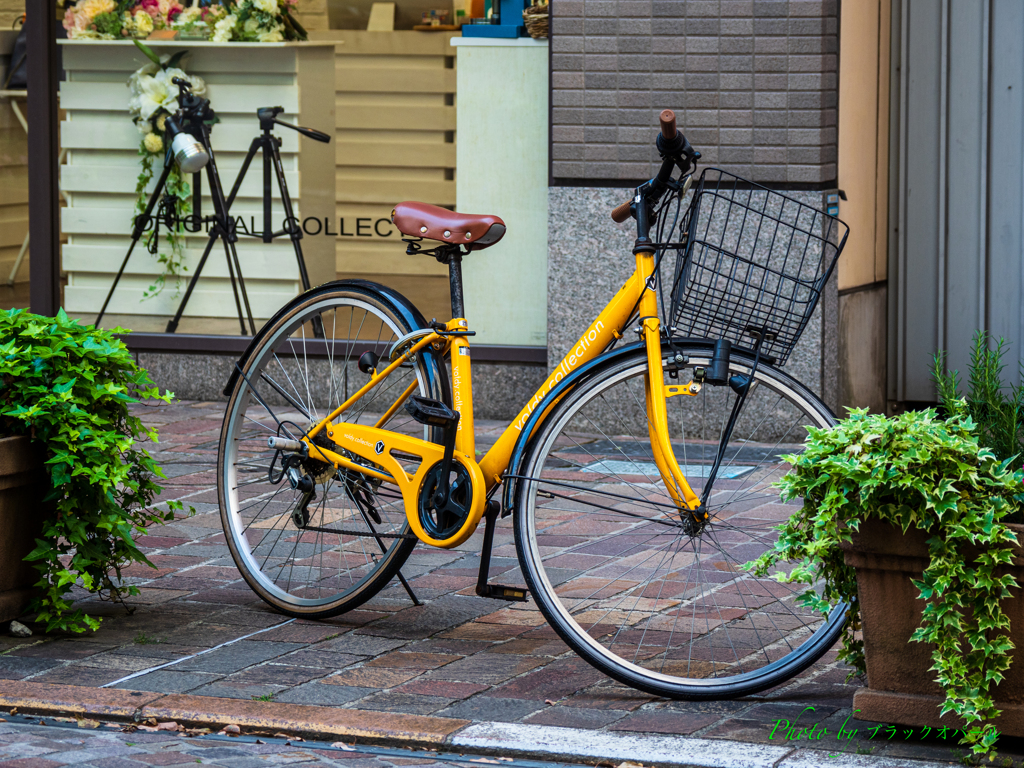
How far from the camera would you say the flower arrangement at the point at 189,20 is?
27.2 feet

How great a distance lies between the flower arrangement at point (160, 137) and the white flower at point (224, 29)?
233 millimetres

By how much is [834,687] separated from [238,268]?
558cm

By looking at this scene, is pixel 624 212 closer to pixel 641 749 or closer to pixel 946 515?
pixel 946 515

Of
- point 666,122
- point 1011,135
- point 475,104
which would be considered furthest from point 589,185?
point 666,122

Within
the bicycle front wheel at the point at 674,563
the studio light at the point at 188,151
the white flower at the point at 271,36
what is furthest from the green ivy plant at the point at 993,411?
the studio light at the point at 188,151

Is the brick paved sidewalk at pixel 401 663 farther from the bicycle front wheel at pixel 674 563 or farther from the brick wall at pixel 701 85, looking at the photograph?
the brick wall at pixel 701 85

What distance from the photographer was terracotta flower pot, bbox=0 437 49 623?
161 inches

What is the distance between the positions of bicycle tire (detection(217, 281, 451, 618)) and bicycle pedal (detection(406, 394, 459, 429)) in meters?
0.08

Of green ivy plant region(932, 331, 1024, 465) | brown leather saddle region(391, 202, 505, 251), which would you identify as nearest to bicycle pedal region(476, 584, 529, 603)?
brown leather saddle region(391, 202, 505, 251)

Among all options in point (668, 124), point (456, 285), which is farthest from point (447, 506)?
point (668, 124)

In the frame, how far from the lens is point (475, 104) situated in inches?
316

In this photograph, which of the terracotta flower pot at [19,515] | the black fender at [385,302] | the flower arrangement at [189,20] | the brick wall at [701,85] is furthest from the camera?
the flower arrangement at [189,20]

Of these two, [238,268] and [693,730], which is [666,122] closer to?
[693,730]

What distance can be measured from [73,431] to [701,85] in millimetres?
4135
